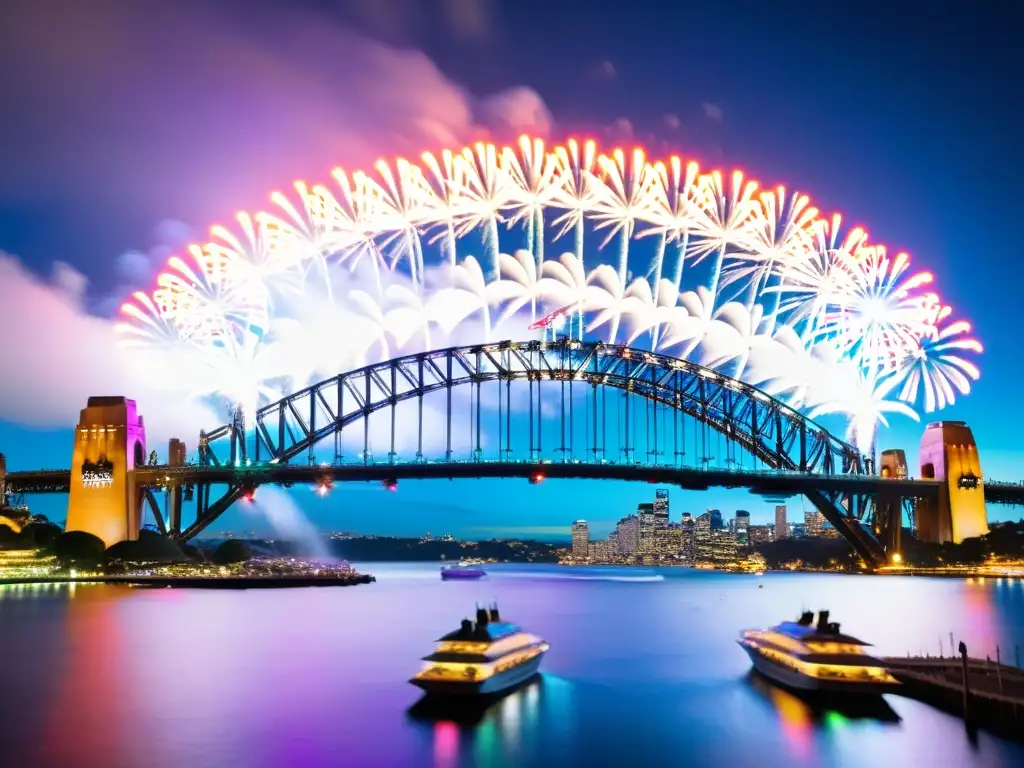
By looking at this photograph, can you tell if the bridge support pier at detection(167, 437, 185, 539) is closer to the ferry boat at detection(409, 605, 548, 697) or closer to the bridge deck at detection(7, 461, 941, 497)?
the bridge deck at detection(7, 461, 941, 497)

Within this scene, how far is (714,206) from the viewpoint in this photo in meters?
57.9

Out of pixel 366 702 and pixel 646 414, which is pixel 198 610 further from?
pixel 646 414

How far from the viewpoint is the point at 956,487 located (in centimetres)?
10238

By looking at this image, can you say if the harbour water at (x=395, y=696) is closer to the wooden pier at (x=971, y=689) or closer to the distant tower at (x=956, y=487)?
the wooden pier at (x=971, y=689)

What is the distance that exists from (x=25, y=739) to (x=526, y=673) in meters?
14.0

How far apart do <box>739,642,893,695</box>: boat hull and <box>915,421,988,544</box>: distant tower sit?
7499 cm

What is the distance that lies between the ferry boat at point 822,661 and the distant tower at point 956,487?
75364 millimetres

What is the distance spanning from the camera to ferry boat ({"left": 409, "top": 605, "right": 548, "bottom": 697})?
94.4 ft

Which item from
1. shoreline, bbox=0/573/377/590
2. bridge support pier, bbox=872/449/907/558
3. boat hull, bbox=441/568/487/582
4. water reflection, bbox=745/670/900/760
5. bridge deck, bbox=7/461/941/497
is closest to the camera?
water reflection, bbox=745/670/900/760

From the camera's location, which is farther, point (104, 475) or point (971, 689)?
point (104, 475)

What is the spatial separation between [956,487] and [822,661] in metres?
79.2

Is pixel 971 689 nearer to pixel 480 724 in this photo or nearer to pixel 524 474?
pixel 480 724

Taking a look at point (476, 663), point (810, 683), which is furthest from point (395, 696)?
point (810, 683)

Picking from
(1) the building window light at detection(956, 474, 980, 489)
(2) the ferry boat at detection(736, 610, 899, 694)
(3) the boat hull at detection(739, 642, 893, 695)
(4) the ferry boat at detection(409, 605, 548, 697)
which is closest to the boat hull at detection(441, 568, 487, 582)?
(1) the building window light at detection(956, 474, 980, 489)
